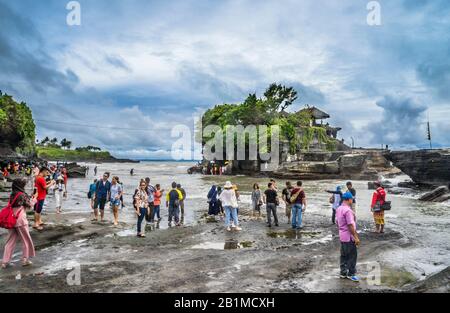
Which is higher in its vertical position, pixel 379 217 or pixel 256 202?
pixel 256 202

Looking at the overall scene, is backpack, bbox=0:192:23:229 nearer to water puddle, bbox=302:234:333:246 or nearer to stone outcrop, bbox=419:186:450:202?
water puddle, bbox=302:234:333:246

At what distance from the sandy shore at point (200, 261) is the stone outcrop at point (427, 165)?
92.1ft

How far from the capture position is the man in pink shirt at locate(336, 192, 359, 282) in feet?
24.0

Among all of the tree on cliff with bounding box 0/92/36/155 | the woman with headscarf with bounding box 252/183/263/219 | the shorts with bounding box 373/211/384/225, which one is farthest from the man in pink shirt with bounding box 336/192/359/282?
the tree on cliff with bounding box 0/92/36/155

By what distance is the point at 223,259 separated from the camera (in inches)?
355

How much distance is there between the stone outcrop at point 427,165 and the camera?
35281mm

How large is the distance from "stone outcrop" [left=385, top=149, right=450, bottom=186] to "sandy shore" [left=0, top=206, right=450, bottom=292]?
28059 mm

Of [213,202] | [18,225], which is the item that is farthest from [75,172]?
[18,225]

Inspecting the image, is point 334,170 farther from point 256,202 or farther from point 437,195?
point 256,202

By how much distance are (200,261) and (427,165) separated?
36.0 m

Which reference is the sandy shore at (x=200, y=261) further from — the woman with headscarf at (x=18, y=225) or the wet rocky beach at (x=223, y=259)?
the woman with headscarf at (x=18, y=225)
